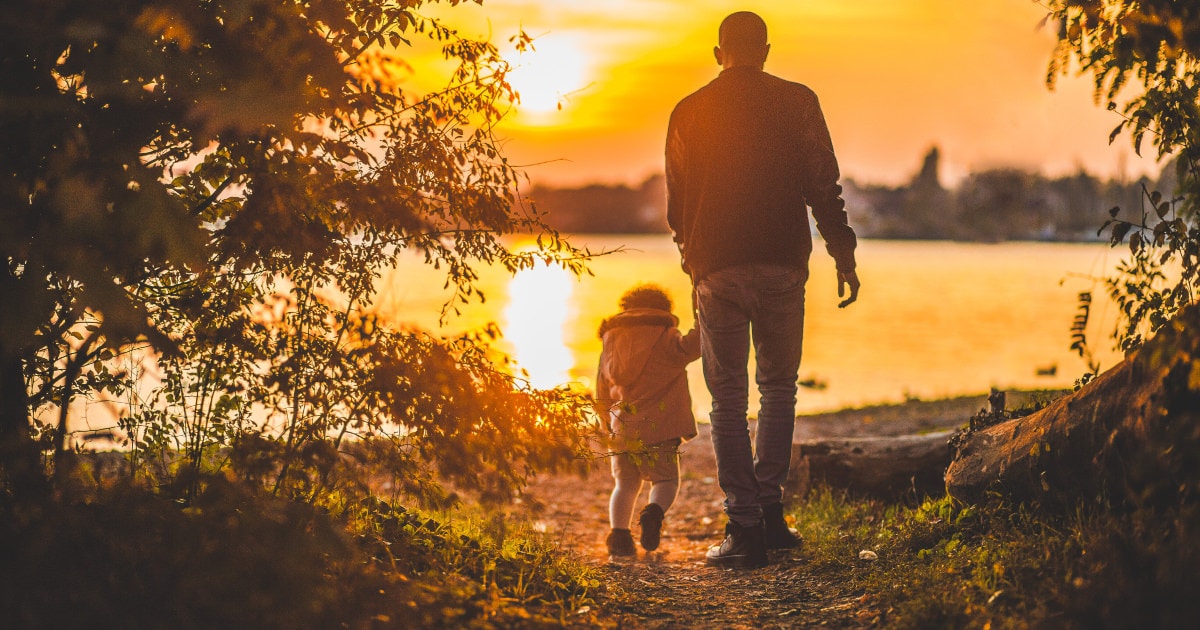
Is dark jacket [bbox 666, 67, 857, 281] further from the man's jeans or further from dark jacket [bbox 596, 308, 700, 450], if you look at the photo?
dark jacket [bbox 596, 308, 700, 450]

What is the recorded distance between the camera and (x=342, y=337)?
3883 millimetres

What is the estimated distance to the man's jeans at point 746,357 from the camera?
15.4 feet

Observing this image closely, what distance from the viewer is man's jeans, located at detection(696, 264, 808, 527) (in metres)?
4.71

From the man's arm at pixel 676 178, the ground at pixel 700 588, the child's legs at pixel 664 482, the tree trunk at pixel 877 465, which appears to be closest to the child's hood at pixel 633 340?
the child's legs at pixel 664 482

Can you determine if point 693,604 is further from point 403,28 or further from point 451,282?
point 403,28

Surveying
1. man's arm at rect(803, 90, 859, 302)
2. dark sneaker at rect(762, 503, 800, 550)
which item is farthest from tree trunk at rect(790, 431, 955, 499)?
man's arm at rect(803, 90, 859, 302)

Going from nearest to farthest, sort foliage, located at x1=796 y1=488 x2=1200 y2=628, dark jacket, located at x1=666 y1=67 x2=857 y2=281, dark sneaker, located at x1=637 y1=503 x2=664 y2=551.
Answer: foliage, located at x1=796 y1=488 x2=1200 y2=628
dark jacket, located at x1=666 y1=67 x2=857 y2=281
dark sneaker, located at x1=637 y1=503 x2=664 y2=551

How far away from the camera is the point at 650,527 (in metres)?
5.59

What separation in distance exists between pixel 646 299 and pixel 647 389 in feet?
1.89

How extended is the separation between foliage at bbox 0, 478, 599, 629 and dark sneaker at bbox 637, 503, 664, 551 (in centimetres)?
189

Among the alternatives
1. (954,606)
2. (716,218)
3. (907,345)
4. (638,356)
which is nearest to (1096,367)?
(954,606)

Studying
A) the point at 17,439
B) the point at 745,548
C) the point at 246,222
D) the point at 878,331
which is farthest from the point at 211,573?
the point at 878,331

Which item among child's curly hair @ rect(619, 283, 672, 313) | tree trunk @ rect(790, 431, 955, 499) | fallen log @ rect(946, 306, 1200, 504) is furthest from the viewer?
tree trunk @ rect(790, 431, 955, 499)

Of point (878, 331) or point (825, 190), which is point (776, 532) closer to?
point (825, 190)
